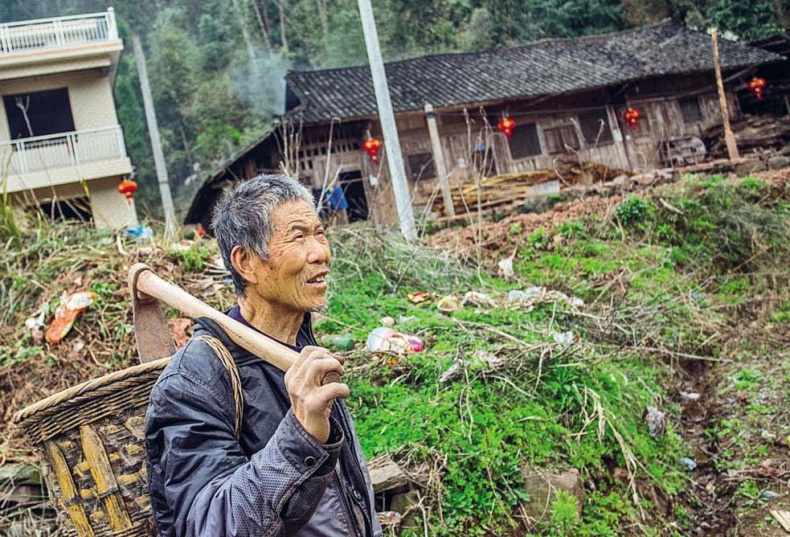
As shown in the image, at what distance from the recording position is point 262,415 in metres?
1.60

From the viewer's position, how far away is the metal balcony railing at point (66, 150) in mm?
11781

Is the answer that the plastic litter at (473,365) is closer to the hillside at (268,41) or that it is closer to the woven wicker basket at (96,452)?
the woven wicker basket at (96,452)

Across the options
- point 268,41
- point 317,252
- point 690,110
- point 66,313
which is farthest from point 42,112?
point 268,41

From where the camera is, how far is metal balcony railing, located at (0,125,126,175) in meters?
11.8

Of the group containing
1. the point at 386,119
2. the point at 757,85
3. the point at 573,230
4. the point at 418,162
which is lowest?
the point at 573,230

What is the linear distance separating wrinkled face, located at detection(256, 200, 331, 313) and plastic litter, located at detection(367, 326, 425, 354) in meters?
2.54

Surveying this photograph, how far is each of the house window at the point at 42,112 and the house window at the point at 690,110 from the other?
14723mm

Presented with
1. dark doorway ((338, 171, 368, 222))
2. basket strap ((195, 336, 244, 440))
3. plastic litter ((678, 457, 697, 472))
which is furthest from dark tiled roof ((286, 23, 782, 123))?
basket strap ((195, 336, 244, 440))

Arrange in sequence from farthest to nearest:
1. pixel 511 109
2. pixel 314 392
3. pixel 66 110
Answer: pixel 511 109 → pixel 66 110 → pixel 314 392

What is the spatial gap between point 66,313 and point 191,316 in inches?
129

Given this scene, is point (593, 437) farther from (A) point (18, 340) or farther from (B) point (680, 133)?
(B) point (680, 133)

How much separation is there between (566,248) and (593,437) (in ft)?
14.6

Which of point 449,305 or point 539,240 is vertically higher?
point 539,240

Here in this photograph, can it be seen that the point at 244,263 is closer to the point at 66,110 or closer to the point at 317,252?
the point at 317,252
